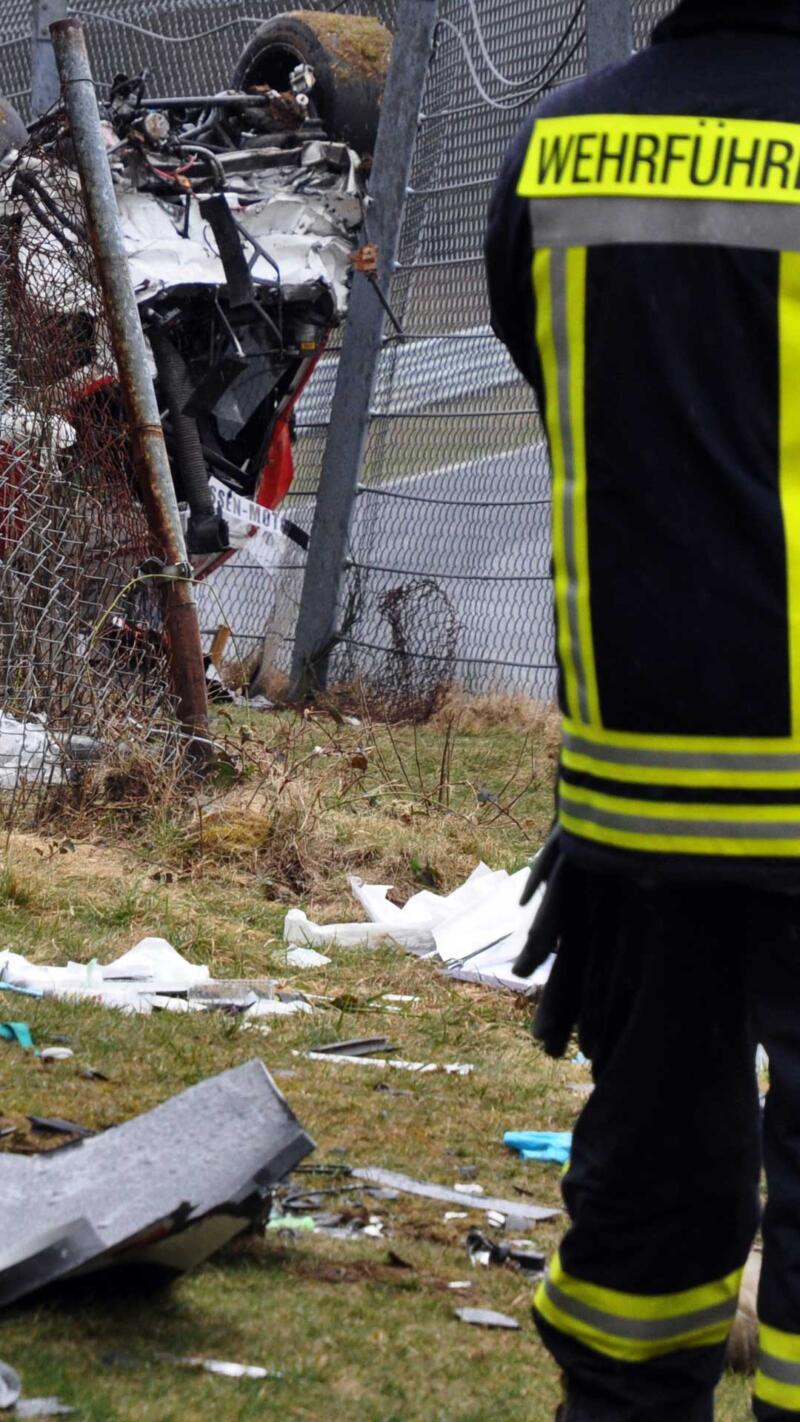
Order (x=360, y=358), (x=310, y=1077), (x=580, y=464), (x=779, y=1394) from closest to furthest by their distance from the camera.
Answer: (x=779, y=1394)
(x=580, y=464)
(x=310, y=1077)
(x=360, y=358)

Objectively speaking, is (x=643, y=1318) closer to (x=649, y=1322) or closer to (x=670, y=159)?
(x=649, y=1322)

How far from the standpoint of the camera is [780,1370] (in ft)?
6.50

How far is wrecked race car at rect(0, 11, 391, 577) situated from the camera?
28.0 feet

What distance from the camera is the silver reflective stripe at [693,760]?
79.0 inches

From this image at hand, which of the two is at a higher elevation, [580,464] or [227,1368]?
[580,464]

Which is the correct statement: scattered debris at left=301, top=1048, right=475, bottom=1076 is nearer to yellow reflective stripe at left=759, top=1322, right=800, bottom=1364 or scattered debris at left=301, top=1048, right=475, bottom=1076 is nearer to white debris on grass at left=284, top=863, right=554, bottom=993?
white debris on grass at left=284, top=863, right=554, bottom=993

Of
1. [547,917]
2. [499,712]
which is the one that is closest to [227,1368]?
[547,917]

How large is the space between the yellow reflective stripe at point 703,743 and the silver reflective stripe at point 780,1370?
23.6 inches

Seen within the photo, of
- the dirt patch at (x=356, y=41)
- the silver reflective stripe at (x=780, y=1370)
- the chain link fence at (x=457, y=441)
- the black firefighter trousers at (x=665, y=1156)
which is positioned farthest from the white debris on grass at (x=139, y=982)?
Answer: the dirt patch at (x=356, y=41)

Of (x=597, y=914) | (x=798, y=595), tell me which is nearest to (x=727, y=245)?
(x=798, y=595)

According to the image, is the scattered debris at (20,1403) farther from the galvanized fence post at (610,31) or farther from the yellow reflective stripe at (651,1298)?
the galvanized fence post at (610,31)

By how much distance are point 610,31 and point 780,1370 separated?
6073 millimetres

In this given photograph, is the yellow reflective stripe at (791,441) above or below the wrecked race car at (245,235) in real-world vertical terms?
above

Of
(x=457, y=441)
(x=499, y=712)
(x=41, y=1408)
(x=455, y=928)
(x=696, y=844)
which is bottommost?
(x=499, y=712)
